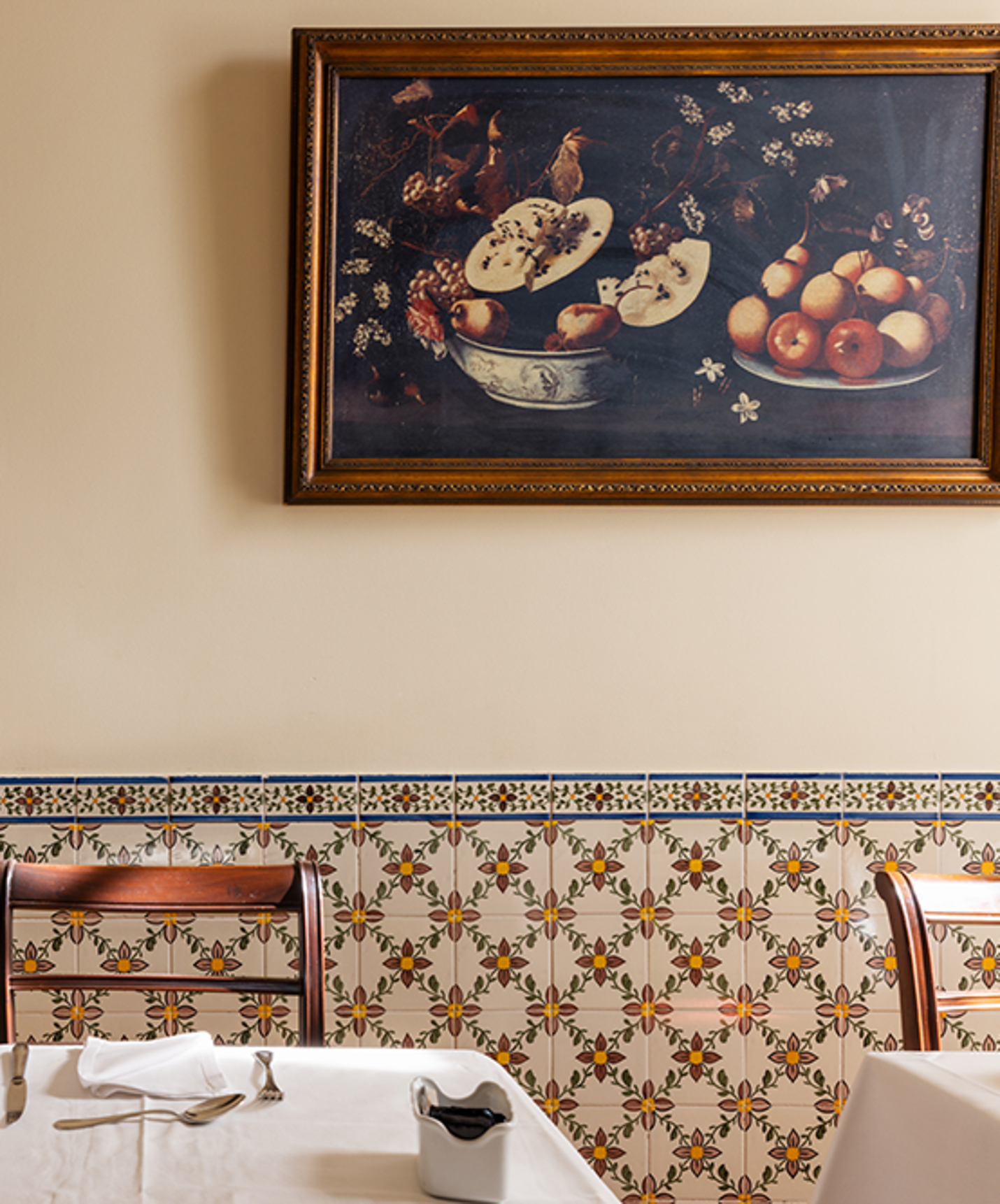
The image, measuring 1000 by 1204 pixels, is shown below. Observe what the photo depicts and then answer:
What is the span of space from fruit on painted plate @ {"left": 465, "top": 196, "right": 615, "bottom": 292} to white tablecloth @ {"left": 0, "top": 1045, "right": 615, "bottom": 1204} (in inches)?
55.0

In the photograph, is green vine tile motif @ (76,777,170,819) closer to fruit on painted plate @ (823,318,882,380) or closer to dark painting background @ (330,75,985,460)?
dark painting background @ (330,75,985,460)

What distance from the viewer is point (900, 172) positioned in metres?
1.84

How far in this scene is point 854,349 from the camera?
184 centimetres

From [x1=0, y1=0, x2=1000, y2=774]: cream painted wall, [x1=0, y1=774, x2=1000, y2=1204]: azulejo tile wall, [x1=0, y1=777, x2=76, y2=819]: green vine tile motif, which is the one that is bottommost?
[x1=0, y1=774, x2=1000, y2=1204]: azulejo tile wall

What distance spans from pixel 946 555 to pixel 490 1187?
60.7 inches

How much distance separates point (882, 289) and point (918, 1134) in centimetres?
147

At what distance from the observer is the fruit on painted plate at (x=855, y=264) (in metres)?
1.84

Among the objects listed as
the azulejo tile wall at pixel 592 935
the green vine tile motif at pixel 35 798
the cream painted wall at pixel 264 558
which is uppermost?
the cream painted wall at pixel 264 558

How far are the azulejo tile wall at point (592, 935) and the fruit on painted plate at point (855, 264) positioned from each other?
3.21ft

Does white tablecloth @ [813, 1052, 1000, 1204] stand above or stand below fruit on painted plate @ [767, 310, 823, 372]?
below

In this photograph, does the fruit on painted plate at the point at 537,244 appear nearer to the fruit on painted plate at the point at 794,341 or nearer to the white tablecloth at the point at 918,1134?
the fruit on painted plate at the point at 794,341

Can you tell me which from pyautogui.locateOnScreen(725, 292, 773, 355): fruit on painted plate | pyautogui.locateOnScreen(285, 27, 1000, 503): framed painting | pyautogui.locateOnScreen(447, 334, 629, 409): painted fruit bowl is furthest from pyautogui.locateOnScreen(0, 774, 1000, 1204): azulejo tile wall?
pyautogui.locateOnScreen(725, 292, 773, 355): fruit on painted plate

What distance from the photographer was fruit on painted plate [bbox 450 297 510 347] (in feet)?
6.01

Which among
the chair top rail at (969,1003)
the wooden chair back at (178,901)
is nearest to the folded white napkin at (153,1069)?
the wooden chair back at (178,901)
